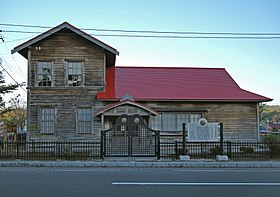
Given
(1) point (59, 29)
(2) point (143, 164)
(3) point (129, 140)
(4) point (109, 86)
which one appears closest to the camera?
(2) point (143, 164)

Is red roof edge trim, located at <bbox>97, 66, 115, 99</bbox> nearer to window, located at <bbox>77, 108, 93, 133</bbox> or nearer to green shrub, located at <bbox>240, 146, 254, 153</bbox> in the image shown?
window, located at <bbox>77, 108, 93, 133</bbox>

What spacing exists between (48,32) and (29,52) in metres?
2.02

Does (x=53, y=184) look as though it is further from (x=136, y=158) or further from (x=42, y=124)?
(x=42, y=124)

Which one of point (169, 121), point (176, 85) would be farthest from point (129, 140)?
point (176, 85)

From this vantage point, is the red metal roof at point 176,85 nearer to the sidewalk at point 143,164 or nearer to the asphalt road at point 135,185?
the sidewalk at point 143,164

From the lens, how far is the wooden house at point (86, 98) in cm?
2244

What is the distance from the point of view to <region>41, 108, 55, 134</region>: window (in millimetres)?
22391

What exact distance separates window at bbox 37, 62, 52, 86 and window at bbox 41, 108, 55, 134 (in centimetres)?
194

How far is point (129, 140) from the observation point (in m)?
16.3

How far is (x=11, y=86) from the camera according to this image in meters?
25.3

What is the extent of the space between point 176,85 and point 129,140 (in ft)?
33.9

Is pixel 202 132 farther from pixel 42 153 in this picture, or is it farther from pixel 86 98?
pixel 86 98

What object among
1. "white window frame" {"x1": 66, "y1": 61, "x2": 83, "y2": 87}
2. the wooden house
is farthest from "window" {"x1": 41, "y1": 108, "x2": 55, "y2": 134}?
"white window frame" {"x1": 66, "y1": 61, "x2": 83, "y2": 87}

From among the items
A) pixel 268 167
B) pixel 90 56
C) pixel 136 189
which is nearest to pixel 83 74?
pixel 90 56
